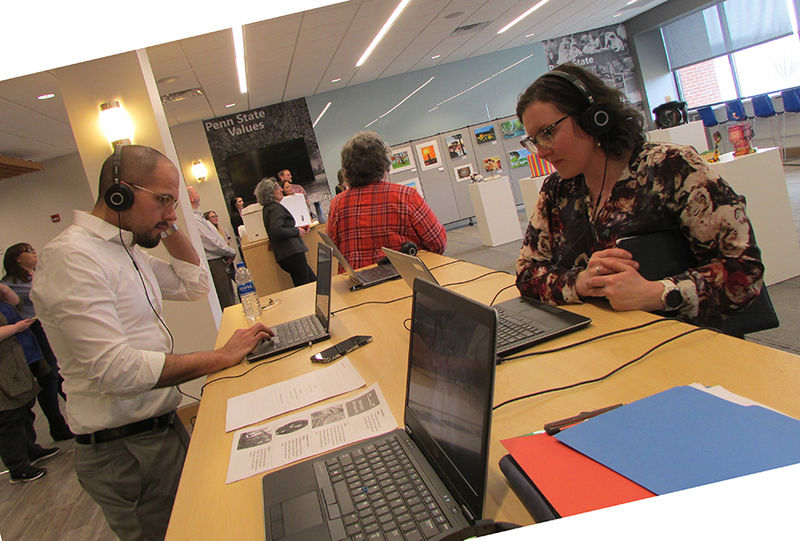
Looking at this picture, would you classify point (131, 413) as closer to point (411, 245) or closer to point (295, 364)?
point (295, 364)

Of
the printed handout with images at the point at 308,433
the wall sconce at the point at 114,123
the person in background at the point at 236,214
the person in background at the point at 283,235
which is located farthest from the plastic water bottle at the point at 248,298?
the person in background at the point at 236,214

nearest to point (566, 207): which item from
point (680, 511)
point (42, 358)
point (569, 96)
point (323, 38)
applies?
point (569, 96)

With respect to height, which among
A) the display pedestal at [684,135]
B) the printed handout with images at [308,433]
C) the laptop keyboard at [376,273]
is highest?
the display pedestal at [684,135]

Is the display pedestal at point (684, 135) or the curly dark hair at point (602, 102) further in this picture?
the display pedestal at point (684, 135)

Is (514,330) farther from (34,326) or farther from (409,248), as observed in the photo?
(34,326)

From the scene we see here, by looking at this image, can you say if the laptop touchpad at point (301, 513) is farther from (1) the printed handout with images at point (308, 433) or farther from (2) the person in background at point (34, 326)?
(2) the person in background at point (34, 326)

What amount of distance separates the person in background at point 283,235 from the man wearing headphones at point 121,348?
2.98 meters

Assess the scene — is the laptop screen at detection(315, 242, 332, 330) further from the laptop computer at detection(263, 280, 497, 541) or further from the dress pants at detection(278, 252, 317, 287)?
the dress pants at detection(278, 252, 317, 287)

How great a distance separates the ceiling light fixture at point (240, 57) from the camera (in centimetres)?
542

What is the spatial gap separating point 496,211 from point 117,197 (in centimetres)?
571

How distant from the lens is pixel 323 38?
255 inches

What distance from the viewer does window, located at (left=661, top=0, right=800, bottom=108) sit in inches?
381

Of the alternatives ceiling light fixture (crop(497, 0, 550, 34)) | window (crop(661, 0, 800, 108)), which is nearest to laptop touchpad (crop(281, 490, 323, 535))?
ceiling light fixture (crop(497, 0, 550, 34))

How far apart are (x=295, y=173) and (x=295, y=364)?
349 inches
